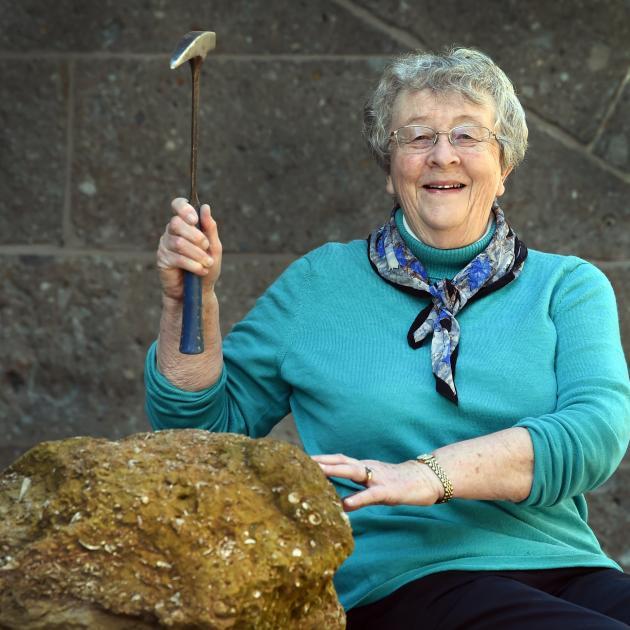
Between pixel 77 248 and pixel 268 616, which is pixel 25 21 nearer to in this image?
pixel 77 248

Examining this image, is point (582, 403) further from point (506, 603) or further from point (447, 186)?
point (447, 186)

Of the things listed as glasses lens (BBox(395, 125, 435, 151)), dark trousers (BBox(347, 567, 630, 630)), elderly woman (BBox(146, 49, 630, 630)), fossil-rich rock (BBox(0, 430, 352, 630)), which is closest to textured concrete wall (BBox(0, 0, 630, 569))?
elderly woman (BBox(146, 49, 630, 630))

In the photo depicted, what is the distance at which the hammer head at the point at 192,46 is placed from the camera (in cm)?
203

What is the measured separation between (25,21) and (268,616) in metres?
1.89

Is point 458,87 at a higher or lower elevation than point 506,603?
higher

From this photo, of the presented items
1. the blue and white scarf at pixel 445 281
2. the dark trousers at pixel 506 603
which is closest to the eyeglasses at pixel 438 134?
the blue and white scarf at pixel 445 281

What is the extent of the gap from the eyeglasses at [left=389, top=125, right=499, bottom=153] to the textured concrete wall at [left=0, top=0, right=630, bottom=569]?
2.41 feet

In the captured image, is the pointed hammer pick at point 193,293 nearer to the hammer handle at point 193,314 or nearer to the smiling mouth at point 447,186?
the hammer handle at point 193,314

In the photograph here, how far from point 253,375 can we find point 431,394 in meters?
0.36

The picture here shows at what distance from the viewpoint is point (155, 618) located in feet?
4.97

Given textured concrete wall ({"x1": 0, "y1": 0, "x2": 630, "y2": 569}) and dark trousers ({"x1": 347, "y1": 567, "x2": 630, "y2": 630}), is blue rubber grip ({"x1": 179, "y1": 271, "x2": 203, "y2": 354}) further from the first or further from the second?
textured concrete wall ({"x1": 0, "y1": 0, "x2": 630, "y2": 569})

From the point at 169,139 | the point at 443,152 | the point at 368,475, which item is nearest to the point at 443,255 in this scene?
the point at 443,152

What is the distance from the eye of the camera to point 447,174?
7.49 feet

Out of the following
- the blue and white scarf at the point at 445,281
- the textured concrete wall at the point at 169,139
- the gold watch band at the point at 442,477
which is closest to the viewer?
the gold watch band at the point at 442,477
